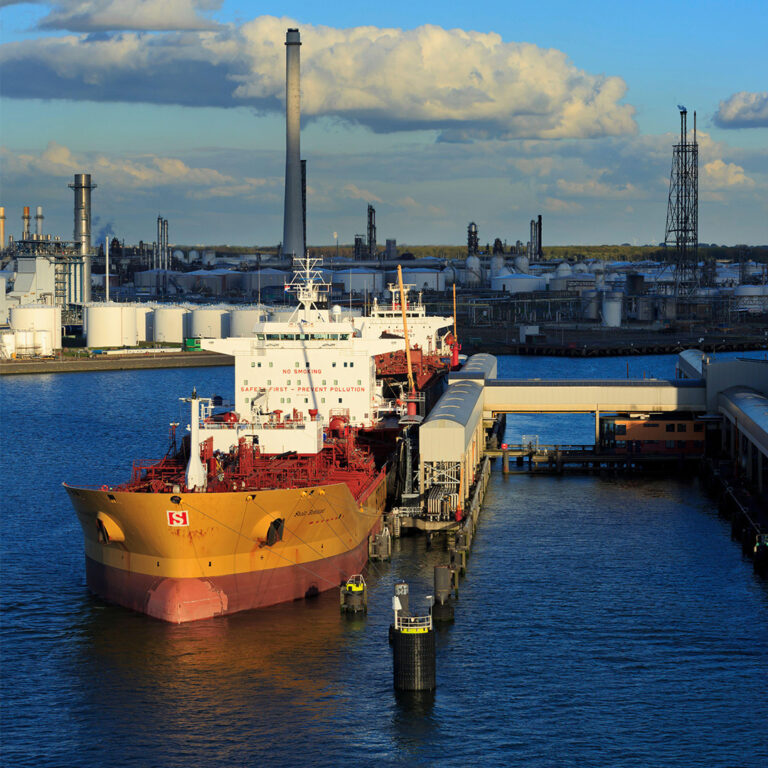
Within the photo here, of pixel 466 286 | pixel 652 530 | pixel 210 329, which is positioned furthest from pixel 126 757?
pixel 466 286

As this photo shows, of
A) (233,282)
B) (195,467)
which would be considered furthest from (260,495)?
(233,282)

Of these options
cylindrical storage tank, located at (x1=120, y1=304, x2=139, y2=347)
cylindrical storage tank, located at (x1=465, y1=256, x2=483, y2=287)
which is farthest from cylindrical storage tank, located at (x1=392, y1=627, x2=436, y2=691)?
cylindrical storage tank, located at (x1=465, y1=256, x2=483, y2=287)

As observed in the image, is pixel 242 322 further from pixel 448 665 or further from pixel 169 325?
pixel 448 665

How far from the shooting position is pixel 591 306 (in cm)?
14388

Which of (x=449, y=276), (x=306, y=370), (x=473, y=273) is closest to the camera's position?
(x=306, y=370)

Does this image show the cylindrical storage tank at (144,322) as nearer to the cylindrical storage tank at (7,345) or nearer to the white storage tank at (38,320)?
the white storage tank at (38,320)

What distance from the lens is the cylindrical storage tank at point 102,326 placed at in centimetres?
10675

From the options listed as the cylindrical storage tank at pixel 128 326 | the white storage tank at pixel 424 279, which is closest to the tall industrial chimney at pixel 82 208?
the cylindrical storage tank at pixel 128 326

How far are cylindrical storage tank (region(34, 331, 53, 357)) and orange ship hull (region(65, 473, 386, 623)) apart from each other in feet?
241

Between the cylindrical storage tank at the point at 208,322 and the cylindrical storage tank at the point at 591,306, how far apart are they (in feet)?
156

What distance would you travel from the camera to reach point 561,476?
46094 millimetres

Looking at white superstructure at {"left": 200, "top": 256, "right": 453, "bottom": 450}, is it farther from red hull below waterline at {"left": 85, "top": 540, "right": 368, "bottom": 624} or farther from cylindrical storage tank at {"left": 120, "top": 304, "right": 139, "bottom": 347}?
cylindrical storage tank at {"left": 120, "top": 304, "right": 139, "bottom": 347}

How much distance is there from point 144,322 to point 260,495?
9298 cm

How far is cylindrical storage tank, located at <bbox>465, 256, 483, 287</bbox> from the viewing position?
18365cm
